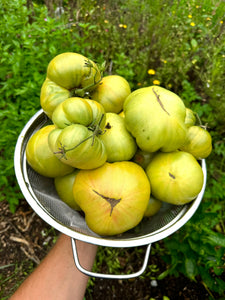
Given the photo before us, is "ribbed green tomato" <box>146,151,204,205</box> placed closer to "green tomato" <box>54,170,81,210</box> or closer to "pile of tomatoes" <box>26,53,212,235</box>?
"pile of tomatoes" <box>26,53,212,235</box>

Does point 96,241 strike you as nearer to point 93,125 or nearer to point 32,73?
point 93,125

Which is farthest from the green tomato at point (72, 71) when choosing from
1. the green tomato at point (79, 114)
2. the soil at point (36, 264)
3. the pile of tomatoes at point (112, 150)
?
the soil at point (36, 264)

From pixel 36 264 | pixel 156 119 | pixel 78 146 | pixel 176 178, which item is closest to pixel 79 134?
pixel 78 146

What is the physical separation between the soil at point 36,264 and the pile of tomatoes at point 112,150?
94 centimetres

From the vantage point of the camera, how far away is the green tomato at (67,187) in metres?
1.26

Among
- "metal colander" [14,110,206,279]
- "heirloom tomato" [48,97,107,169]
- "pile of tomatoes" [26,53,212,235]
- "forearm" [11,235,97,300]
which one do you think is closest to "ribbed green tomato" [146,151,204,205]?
"pile of tomatoes" [26,53,212,235]

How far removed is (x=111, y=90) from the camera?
1.35 m

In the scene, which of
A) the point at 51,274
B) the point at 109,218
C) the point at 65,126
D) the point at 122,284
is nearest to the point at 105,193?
the point at 109,218

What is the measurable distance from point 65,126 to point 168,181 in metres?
0.53

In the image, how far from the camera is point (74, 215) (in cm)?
136

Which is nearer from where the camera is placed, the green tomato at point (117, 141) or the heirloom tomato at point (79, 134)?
the heirloom tomato at point (79, 134)

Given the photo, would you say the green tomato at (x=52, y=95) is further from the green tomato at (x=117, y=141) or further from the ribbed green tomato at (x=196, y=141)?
the ribbed green tomato at (x=196, y=141)

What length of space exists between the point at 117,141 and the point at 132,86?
1204 millimetres

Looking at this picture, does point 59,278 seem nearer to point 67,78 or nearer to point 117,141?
point 117,141
